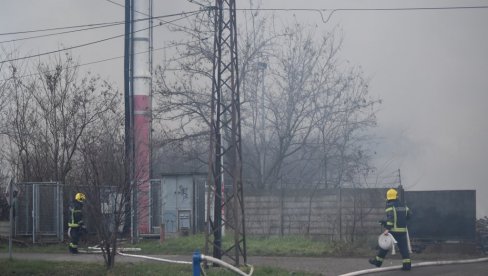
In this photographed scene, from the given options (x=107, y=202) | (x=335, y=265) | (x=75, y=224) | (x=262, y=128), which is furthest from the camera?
(x=262, y=128)

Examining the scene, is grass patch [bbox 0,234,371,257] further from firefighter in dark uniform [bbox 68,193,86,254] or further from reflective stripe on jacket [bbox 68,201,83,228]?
reflective stripe on jacket [bbox 68,201,83,228]

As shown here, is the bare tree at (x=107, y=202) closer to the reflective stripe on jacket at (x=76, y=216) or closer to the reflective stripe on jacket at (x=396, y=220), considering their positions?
the reflective stripe on jacket at (x=76, y=216)

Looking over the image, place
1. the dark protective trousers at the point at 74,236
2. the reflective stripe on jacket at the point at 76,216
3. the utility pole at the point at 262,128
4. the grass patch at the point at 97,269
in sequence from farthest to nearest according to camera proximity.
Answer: the utility pole at the point at 262,128 < the dark protective trousers at the point at 74,236 < the reflective stripe on jacket at the point at 76,216 < the grass patch at the point at 97,269

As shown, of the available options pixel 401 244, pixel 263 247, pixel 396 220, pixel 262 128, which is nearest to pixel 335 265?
pixel 401 244

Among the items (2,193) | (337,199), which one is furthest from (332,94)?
(2,193)

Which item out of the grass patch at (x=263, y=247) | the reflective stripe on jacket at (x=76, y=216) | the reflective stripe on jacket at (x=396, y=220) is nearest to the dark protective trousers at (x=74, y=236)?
the reflective stripe on jacket at (x=76, y=216)

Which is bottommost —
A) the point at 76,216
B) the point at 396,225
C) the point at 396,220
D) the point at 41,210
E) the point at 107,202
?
the point at 41,210

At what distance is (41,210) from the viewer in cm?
2741

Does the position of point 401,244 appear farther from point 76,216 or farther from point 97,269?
point 76,216

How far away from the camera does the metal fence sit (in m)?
27.2

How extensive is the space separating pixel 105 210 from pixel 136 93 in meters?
15.8

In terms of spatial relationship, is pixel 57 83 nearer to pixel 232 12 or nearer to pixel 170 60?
pixel 170 60

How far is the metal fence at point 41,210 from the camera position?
27.2 m

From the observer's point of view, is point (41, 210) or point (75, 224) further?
point (41, 210)
